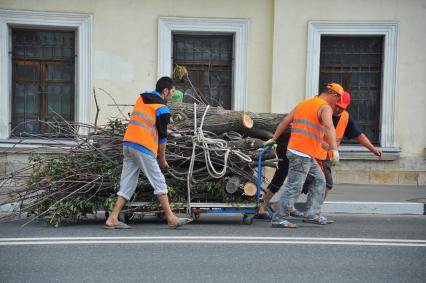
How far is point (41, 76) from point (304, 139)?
685cm

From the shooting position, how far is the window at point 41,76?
44.3 ft

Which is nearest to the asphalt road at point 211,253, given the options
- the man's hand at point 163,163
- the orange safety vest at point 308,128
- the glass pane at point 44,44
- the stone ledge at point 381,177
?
the man's hand at point 163,163

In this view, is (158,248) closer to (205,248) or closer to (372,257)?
(205,248)

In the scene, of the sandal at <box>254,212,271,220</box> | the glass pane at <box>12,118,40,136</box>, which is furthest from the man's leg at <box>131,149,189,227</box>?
the glass pane at <box>12,118,40,136</box>

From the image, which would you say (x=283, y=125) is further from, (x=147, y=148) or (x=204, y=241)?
(x=204, y=241)

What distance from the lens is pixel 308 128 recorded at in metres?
8.39

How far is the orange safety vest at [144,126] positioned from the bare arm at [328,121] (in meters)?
1.83

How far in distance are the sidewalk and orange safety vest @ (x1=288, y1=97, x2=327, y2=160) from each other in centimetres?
239

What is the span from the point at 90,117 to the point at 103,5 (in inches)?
81.2

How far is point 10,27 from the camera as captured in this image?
1333 centimetres

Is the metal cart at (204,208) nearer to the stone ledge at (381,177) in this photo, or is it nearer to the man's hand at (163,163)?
the man's hand at (163,163)

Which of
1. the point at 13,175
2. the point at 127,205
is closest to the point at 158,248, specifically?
the point at 127,205

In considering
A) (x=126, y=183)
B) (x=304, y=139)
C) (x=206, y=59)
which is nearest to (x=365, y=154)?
(x=206, y=59)

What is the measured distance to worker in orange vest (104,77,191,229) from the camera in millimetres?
8031
